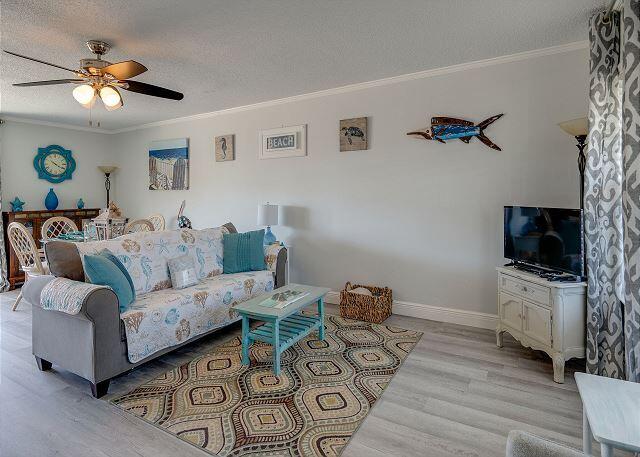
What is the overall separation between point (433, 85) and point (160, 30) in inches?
100

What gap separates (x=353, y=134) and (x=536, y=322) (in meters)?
2.58

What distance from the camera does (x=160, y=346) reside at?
8.29 ft

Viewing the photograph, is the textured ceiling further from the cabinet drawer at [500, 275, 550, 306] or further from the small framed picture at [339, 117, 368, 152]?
the cabinet drawer at [500, 275, 550, 306]

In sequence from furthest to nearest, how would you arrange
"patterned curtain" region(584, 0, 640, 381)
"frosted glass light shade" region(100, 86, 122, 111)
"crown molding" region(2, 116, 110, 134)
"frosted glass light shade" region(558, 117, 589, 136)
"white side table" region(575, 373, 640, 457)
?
1. "crown molding" region(2, 116, 110, 134)
2. "frosted glass light shade" region(100, 86, 122, 111)
3. "frosted glass light shade" region(558, 117, 589, 136)
4. "patterned curtain" region(584, 0, 640, 381)
5. "white side table" region(575, 373, 640, 457)

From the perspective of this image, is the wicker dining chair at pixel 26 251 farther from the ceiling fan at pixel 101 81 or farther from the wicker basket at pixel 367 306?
the wicker basket at pixel 367 306

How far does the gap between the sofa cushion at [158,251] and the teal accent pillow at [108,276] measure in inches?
9.3

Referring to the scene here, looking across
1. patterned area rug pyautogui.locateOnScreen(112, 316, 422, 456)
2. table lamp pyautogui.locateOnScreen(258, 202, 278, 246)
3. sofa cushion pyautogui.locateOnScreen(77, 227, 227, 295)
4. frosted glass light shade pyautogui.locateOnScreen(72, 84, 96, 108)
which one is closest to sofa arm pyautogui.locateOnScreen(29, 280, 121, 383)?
patterned area rug pyautogui.locateOnScreen(112, 316, 422, 456)

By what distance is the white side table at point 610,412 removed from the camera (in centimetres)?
96

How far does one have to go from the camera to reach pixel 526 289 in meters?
2.60

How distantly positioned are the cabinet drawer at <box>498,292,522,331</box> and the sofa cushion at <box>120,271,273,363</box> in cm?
228

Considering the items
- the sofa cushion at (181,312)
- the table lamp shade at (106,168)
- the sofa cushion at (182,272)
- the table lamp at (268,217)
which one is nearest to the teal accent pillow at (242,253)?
the sofa cushion at (181,312)

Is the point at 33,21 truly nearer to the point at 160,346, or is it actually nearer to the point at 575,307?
the point at 160,346

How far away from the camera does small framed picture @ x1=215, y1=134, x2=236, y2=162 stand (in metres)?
4.89

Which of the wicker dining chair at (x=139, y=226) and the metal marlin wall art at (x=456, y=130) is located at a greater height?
the metal marlin wall art at (x=456, y=130)
